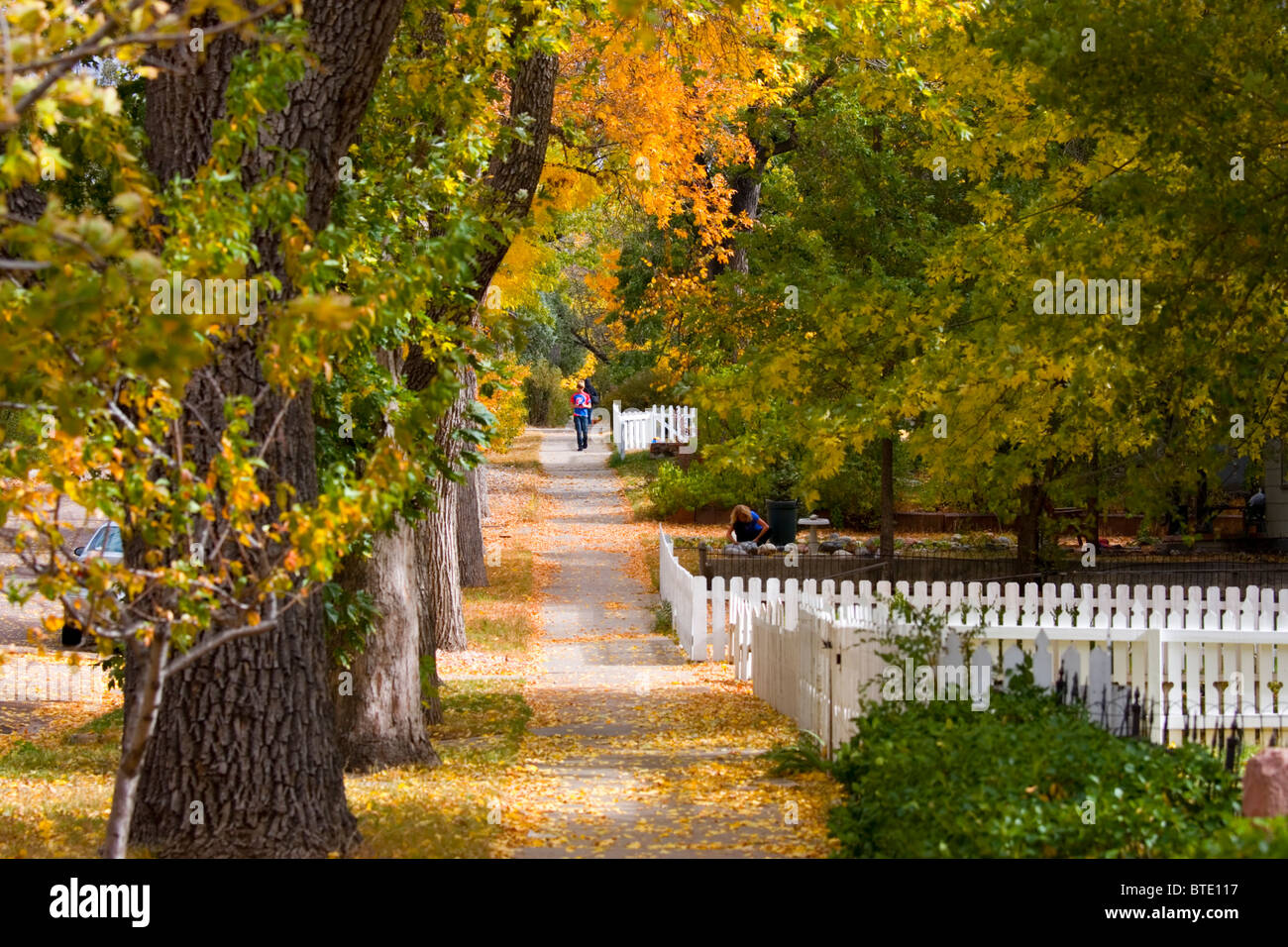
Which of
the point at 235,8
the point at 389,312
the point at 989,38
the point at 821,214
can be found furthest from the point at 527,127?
the point at 821,214

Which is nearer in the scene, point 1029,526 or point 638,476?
point 1029,526

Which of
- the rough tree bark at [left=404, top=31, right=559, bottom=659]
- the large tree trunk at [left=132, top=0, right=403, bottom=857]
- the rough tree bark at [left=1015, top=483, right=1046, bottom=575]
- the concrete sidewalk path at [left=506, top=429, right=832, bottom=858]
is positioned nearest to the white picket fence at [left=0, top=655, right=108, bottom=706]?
the concrete sidewalk path at [left=506, top=429, right=832, bottom=858]

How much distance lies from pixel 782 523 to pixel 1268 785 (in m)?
19.5

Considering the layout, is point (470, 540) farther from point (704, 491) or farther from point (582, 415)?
point (582, 415)

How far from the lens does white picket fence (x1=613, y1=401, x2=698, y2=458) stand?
40678mm

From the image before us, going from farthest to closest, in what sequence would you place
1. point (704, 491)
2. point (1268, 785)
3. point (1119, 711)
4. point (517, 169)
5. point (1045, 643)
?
point (704, 491)
point (517, 169)
point (1045, 643)
point (1119, 711)
point (1268, 785)

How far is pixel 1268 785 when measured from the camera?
586 centimetres

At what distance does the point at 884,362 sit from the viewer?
56.1ft

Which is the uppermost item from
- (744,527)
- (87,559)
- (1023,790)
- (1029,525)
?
(87,559)

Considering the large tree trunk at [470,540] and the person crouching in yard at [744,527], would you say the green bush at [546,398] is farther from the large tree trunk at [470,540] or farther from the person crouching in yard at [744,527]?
the person crouching in yard at [744,527]

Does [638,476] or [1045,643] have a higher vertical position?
[638,476]

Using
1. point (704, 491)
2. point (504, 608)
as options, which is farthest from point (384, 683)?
point (704, 491)

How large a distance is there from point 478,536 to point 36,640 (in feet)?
57.2

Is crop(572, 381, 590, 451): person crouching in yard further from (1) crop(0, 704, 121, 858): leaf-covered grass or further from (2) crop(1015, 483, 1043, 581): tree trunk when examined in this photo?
(1) crop(0, 704, 121, 858): leaf-covered grass
